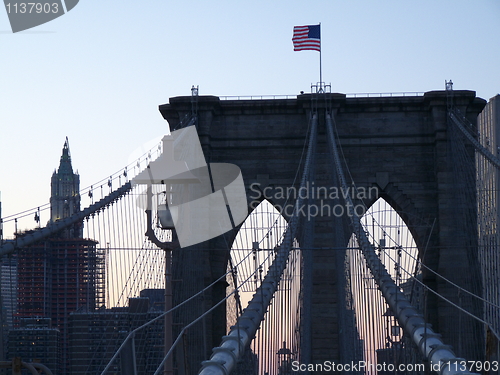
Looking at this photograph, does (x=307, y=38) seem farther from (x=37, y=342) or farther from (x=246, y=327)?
(x=246, y=327)

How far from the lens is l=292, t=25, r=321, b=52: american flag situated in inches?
1141

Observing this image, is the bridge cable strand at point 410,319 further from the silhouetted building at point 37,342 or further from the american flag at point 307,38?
the silhouetted building at point 37,342

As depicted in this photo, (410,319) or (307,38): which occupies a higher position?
(307,38)

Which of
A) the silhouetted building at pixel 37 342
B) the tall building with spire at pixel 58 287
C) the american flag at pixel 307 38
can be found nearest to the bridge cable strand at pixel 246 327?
the tall building with spire at pixel 58 287

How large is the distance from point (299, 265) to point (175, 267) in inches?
277

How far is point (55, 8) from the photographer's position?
1650 cm

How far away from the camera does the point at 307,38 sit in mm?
29078

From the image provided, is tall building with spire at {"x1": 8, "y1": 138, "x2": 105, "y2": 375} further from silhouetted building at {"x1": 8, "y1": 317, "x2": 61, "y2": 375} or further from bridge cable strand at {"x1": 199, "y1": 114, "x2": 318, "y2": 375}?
bridge cable strand at {"x1": 199, "y1": 114, "x2": 318, "y2": 375}

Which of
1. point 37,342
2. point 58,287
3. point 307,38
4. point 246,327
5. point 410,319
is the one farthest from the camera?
point 37,342

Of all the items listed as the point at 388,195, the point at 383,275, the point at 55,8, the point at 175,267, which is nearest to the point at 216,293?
the point at 175,267

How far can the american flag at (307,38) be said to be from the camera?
28984mm

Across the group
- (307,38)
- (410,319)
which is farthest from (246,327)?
(307,38)

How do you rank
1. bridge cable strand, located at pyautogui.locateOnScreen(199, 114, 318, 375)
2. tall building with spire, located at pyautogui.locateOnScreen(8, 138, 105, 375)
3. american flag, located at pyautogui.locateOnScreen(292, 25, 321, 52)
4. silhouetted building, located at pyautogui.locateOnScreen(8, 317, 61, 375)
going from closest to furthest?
bridge cable strand, located at pyautogui.locateOnScreen(199, 114, 318, 375)
tall building with spire, located at pyautogui.locateOnScreen(8, 138, 105, 375)
american flag, located at pyautogui.locateOnScreen(292, 25, 321, 52)
silhouetted building, located at pyautogui.locateOnScreen(8, 317, 61, 375)

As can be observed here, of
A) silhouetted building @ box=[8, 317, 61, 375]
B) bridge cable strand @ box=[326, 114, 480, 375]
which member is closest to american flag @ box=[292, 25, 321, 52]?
bridge cable strand @ box=[326, 114, 480, 375]
